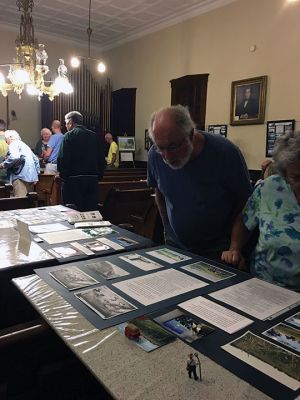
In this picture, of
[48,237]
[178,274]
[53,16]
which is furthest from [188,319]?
[53,16]

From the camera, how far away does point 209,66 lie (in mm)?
5914

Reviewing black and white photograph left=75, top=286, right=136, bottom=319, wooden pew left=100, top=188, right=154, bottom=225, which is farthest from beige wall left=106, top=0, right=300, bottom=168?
black and white photograph left=75, top=286, right=136, bottom=319

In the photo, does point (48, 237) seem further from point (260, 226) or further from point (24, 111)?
point (24, 111)

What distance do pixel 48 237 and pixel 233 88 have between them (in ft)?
14.9

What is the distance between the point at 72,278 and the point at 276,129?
4.41 meters

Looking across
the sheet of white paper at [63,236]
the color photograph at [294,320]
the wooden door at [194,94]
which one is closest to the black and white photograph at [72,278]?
the sheet of white paper at [63,236]

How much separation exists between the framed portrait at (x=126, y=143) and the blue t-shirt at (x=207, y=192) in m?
5.84

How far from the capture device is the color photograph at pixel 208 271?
1336mm

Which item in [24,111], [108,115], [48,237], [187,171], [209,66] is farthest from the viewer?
[108,115]

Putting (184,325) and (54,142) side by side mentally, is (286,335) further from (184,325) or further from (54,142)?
(54,142)

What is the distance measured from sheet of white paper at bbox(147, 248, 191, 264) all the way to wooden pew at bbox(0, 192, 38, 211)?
1560 millimetres

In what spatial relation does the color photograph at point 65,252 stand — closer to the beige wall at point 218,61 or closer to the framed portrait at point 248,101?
the beige wall at point 218,61

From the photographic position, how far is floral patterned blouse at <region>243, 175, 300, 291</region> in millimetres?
1334

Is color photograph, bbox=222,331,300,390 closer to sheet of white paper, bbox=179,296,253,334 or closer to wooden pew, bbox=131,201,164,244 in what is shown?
sheet of white paper, bbox=179,296,253,334
